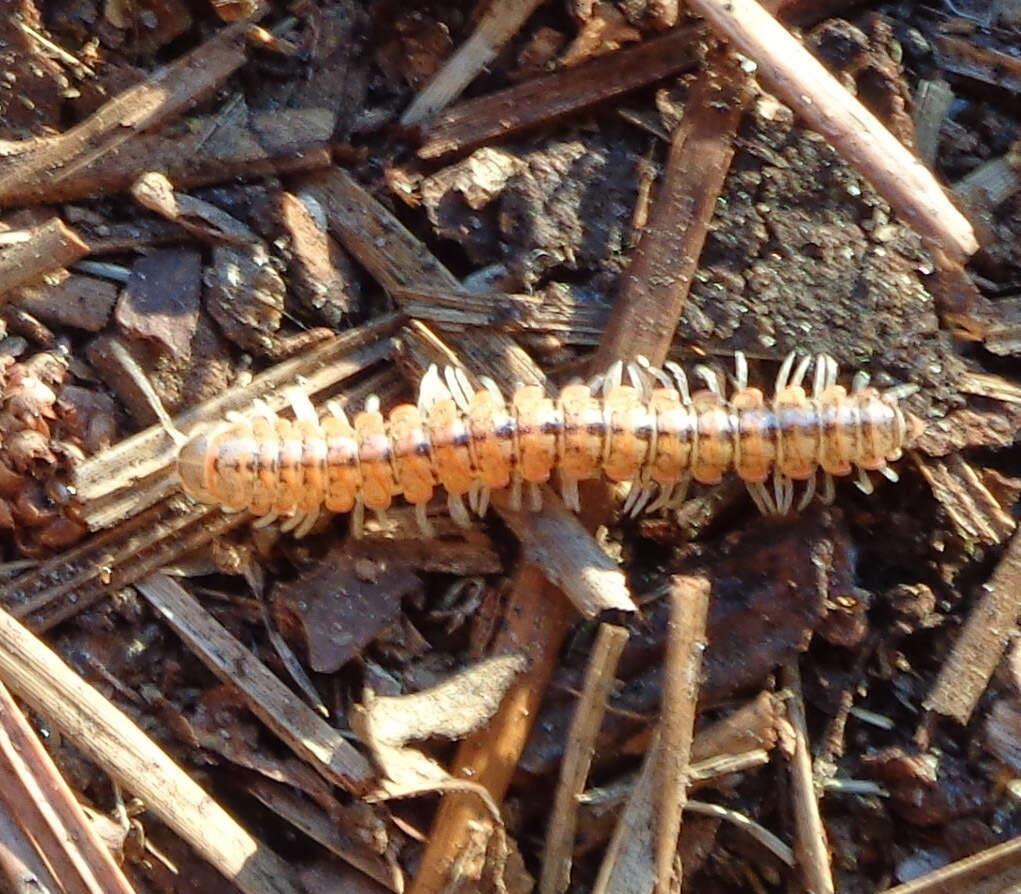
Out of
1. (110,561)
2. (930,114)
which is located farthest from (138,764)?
(930,114)

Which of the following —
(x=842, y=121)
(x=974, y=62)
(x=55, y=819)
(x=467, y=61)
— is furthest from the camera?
(x=974, y=62)

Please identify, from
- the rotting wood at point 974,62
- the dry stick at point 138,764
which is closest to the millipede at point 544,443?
the dry stick at point 138,764

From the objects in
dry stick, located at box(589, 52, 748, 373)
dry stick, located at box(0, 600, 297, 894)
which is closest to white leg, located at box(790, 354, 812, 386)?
dry stick, located at box(589, 52, 748, 373)

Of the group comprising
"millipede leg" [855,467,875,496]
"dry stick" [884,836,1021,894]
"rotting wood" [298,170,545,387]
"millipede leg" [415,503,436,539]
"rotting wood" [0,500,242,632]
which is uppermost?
"rotting wood" [298,170,545,387]

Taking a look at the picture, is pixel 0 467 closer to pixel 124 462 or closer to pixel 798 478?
pixel 124 462

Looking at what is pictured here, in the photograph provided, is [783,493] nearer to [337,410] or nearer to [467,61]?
[337,410]

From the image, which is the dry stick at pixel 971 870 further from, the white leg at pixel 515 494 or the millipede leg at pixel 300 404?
the millipede leg at pixel 300 404

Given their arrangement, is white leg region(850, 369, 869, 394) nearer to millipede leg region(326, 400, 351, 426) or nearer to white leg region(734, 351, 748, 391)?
white leg region(734, 351, 748, 391)
